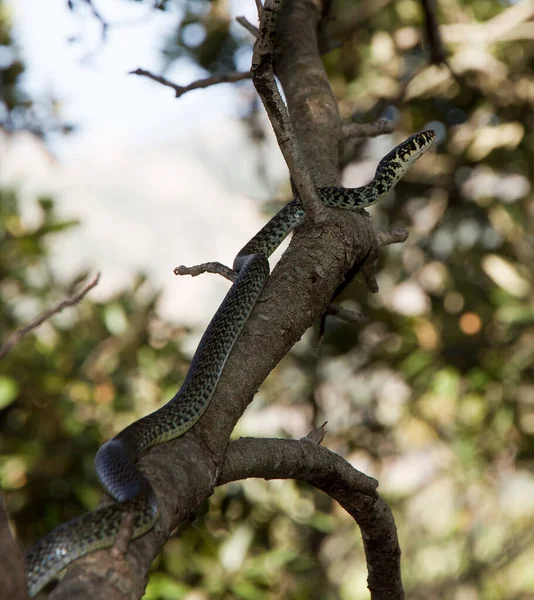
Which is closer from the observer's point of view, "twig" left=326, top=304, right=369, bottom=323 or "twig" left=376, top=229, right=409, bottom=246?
"twig" left=376, top=229, right=409, bottom=246

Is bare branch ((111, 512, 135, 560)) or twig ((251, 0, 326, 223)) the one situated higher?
twig ((251, 0, 326, 223))

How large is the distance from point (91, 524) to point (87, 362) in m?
3.41

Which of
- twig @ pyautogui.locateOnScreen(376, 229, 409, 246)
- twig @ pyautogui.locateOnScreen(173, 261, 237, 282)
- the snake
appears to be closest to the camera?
the snake

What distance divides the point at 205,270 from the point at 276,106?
0.80 m

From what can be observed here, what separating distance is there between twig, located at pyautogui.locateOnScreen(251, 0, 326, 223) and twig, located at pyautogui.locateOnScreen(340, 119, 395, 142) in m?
0.81

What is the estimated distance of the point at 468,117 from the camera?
6.85 meters

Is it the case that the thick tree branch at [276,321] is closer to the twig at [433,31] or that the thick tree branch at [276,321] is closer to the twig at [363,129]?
the twig at [363,129]

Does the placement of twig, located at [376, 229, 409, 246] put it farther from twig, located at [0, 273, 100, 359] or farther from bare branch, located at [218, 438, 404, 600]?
twig, located at [0, 273, 100, 359]

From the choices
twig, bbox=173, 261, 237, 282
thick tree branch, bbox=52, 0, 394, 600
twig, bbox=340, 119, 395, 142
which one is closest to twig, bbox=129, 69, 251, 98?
thick tree branch, bbox=52, 0, 394, 600

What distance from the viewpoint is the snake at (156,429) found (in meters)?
1.79

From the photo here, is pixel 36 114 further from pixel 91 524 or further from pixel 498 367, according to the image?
pixel 91 524

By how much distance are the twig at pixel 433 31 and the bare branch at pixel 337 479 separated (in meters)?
2.75

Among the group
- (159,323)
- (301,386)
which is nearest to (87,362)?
(159,323)

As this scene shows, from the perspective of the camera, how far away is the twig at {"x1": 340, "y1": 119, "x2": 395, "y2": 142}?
132 inches
